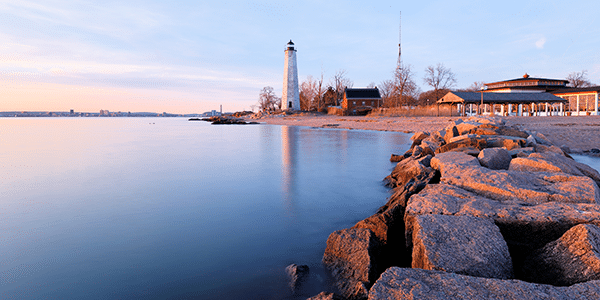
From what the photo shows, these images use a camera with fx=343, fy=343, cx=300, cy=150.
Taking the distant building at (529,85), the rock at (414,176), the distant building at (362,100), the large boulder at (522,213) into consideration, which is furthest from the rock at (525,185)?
the distant building at (362,100)

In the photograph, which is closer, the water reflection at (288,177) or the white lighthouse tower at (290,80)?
the water reflection at (288,177)

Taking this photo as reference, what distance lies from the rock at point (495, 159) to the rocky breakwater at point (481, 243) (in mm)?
927

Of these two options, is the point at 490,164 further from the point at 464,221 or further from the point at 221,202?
the point at 221,202

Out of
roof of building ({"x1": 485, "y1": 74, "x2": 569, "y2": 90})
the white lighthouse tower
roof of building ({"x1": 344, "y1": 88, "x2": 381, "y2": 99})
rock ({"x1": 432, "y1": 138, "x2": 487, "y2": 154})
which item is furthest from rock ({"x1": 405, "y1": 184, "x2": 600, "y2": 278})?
roof of building ({"x1": 344, "y1": 88, "x2": 381, "y2": 99})

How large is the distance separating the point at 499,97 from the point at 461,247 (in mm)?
40104

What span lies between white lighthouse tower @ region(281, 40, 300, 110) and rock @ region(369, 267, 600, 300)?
60031 millimetres

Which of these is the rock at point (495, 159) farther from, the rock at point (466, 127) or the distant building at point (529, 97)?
the distant building at point (529, 97)

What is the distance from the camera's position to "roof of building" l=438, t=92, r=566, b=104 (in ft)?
117

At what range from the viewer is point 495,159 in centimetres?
672

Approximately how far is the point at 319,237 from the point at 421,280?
2.87m

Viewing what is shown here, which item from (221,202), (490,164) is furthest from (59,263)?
(490,164)

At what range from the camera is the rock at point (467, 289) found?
2.40 meters

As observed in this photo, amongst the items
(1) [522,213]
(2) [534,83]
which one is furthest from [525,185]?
(2) [534,83]

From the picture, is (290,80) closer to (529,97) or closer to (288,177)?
(529,97)
